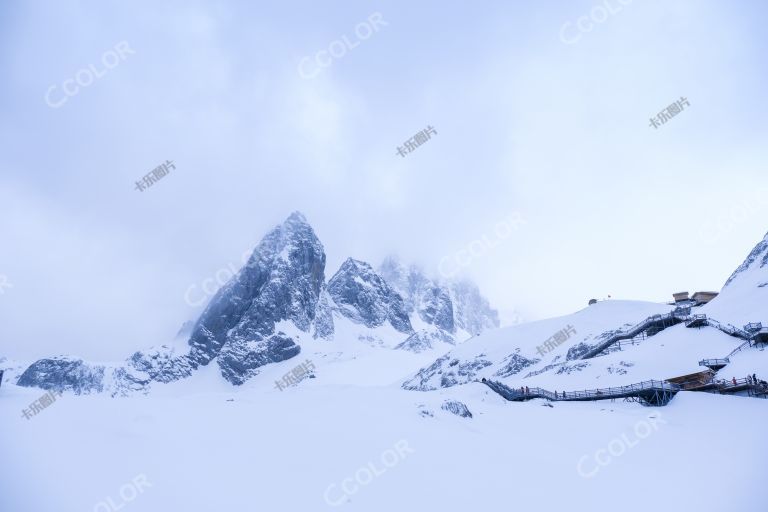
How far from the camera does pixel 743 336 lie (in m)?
40.5

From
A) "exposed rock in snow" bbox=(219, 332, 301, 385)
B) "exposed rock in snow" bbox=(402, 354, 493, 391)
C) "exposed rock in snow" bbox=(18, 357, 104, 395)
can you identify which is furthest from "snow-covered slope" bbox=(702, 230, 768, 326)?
"exposed rock in snow" bbox=(18, 357, 104, 395)

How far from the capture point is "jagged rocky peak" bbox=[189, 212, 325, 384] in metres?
168

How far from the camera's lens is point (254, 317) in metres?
182

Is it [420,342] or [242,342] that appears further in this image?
[242,342]

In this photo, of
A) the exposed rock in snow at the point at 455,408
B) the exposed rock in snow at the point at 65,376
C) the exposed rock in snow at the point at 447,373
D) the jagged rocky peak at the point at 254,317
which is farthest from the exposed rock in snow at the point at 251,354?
the exposed rock in snow at the point at 455,408

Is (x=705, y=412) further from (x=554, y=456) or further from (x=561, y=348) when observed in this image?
(x=561, y=348)

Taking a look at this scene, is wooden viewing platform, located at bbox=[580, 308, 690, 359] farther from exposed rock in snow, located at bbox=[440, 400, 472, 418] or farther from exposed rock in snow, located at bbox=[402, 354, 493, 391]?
exposed rock in snow, located at bbox=[440, 400, 472, 418]

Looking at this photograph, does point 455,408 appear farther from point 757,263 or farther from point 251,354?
point 251,354

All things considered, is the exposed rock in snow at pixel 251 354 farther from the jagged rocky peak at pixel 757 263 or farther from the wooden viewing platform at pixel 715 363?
the wooden viewing platform at pixel 715 363

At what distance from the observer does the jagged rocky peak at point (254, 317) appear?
167750 mm

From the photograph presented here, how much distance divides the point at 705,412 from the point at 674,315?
33.7 metres

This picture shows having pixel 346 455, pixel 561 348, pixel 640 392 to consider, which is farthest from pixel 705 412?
pixel 561 348

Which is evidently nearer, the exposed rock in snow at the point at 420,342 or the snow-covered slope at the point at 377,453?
the snow-covered slope at the point at 377,453

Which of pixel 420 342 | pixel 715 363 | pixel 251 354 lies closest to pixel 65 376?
pixel 251 354
